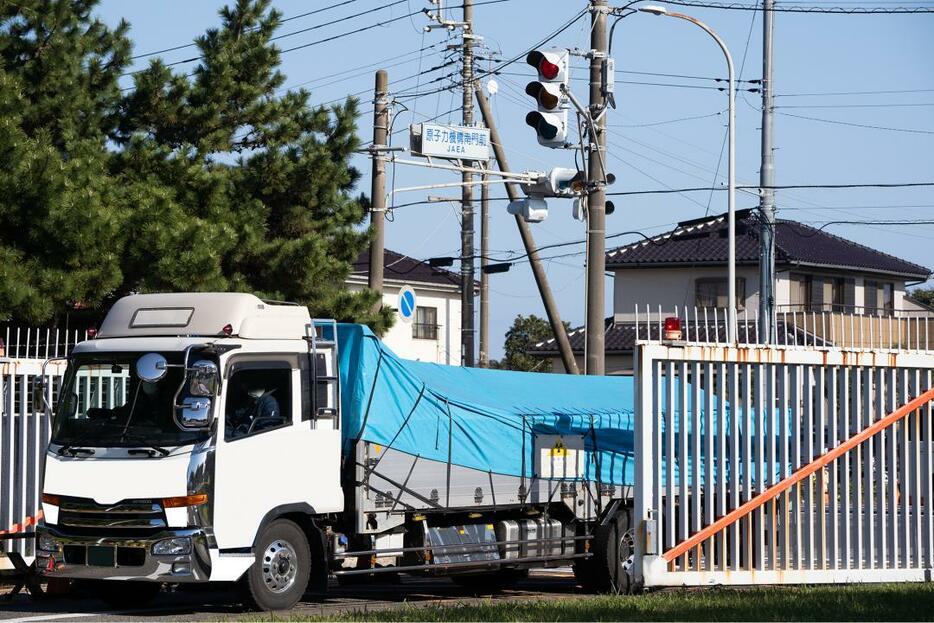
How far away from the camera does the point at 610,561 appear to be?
51.3 feet

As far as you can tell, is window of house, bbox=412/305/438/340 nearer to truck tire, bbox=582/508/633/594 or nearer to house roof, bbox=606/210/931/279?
house roof, bbox=606/210/931/279

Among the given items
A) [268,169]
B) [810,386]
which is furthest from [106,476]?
[268,169]

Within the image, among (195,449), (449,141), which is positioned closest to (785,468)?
(195,449)

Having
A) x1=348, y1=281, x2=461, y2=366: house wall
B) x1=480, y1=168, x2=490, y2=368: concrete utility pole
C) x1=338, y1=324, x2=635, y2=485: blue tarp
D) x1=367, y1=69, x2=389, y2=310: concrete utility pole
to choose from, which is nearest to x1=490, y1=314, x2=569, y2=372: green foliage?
x1=348, y1=281, x2=461, y2=366: house wall

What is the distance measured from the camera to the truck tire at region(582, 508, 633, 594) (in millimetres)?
15633

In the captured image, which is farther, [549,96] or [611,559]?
[549,96]

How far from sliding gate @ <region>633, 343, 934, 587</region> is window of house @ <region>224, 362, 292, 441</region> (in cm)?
330

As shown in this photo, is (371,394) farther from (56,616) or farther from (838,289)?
(838,289)

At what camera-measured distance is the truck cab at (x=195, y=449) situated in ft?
39.3

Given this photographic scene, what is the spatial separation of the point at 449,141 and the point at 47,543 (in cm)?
1691

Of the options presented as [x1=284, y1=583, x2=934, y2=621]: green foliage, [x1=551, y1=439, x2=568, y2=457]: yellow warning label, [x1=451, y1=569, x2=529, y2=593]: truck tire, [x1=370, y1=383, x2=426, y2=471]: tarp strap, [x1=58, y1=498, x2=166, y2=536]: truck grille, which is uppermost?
[x1=370, y1=383, x2=426, y2=471]: tarp strap

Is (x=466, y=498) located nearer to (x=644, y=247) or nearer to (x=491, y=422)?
(x=491, y=422)

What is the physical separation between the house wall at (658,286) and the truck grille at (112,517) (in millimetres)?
41180

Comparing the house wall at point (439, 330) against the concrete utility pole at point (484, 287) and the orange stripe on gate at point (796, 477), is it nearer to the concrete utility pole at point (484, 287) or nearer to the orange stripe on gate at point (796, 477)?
the concrete utility pole at point (484, 287)
